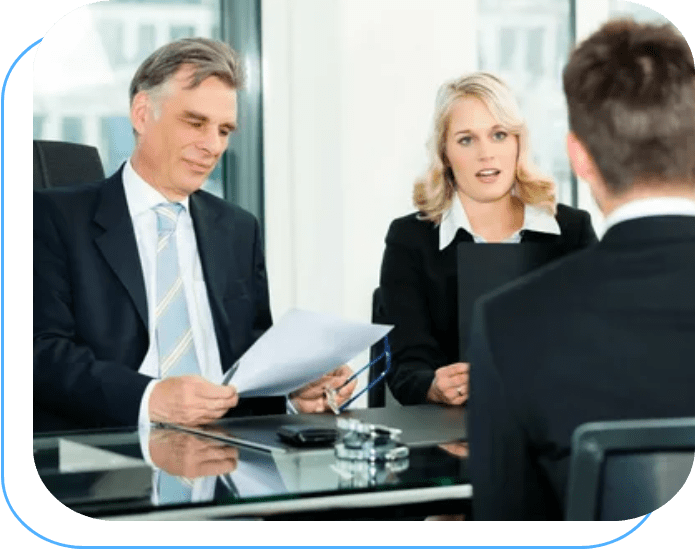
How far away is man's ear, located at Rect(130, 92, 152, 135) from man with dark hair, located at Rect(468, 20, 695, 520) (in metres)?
0.58

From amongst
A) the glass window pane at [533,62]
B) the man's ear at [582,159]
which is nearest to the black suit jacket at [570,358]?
the man's ear at [582,159]

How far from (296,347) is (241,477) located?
282 mm

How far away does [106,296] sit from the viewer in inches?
63.0

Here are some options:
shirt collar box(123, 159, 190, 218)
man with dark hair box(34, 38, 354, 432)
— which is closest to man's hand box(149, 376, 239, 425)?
man with dark hair box(34, 38, 354, 432)

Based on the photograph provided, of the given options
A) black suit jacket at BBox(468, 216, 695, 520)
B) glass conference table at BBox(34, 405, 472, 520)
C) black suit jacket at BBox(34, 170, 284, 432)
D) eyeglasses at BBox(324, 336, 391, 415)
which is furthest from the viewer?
eyeglasses at BBox(324, 336, 391, 415)

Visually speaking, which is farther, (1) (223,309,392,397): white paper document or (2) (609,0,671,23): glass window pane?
(1) (223,309,392,397): white paper document

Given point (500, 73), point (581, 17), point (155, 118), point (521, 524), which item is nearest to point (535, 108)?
point (500, 73)

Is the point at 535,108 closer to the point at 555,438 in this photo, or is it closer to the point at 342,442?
the point at 342,442

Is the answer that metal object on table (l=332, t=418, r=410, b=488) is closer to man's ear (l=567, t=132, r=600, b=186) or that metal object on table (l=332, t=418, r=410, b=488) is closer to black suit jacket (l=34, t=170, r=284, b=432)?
black suit jacket (l=34, t=170, r=284, b=432)

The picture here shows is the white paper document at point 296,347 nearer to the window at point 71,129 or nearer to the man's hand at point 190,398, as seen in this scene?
the man's hand at point 190,398

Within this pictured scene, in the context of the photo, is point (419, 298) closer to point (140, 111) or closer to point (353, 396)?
point (353, 396)

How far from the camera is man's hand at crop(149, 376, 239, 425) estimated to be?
162cm

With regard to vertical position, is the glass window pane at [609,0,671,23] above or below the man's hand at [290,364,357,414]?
above

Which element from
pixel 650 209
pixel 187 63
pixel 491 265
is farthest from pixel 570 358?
pixel 187 63
